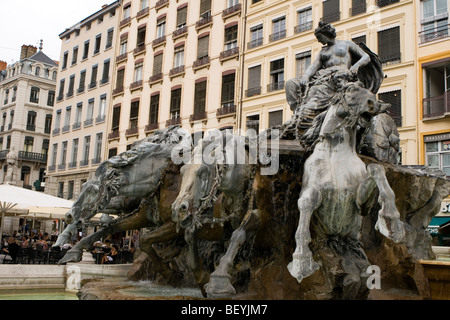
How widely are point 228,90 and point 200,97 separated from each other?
2.39m

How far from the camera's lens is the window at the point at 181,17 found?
35.5 m

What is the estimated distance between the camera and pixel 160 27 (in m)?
37.8

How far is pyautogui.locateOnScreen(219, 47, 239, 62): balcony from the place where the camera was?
101ft

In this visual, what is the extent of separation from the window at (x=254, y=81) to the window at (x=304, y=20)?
339 centimetres

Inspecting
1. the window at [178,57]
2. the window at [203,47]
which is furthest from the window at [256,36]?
the window at [178,57]

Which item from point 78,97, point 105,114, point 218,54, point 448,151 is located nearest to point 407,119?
point 448,151

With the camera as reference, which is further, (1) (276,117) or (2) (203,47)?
(2) (203,47)

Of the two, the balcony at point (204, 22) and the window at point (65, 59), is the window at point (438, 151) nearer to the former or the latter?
the balcony at point (204, 22)

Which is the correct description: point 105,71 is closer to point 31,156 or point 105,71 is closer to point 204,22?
point 204,22

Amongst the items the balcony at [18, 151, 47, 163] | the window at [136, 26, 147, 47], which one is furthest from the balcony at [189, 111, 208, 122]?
the balcony at [18, 151, 47, 163]

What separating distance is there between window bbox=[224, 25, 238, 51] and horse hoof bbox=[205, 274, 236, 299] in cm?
2749

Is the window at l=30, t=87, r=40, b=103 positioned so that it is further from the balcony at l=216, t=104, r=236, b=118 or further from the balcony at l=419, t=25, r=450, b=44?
the balcony at l=419, t=25, r=450, b=44

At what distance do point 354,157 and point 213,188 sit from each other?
5.38ft

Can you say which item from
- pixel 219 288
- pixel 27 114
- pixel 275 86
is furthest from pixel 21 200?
pixel 27 114
